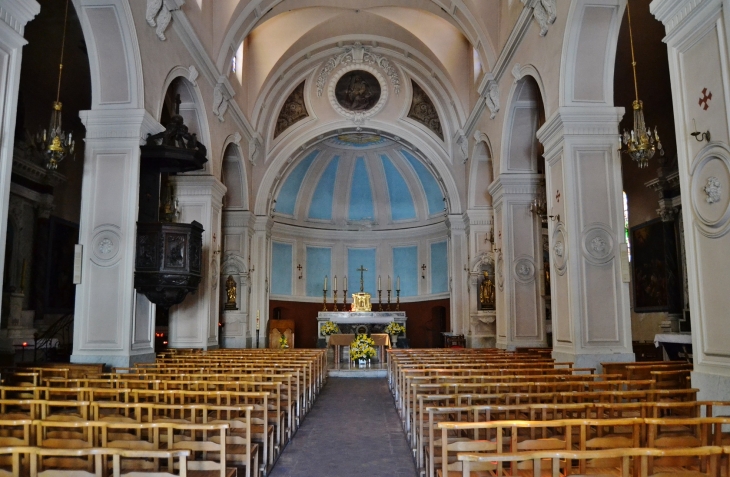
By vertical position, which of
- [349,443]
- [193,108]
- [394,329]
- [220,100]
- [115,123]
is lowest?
[349,443]

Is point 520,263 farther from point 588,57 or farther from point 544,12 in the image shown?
point 544,12

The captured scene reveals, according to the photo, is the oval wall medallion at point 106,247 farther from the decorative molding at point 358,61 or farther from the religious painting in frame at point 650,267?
the decorative molding at point 358,61

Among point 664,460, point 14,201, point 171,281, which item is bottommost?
point 664,460

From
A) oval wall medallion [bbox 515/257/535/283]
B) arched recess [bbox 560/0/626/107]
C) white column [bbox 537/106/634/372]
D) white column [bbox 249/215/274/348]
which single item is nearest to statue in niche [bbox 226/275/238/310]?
white column [bbox 249/215/274/348]

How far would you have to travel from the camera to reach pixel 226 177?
59.4ft

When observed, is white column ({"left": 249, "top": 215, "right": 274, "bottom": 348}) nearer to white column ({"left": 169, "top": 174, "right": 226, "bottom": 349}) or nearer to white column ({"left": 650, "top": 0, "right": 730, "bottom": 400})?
white column ({"left": 169, "top": 174, "right": 226, "bottom": 349})

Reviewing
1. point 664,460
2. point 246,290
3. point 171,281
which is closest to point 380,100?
point 246,290

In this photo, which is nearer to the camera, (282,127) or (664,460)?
(664,460)

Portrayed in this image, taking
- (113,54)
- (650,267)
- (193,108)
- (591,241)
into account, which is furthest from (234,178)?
(650,267)

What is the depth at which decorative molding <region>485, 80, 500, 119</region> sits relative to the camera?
45.8 feet

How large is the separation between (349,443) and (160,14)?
800 centimetres

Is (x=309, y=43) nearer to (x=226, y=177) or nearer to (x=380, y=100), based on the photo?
(x=380, y=100)

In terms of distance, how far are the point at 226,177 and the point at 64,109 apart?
5.08 m

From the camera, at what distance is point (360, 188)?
2528 cm
